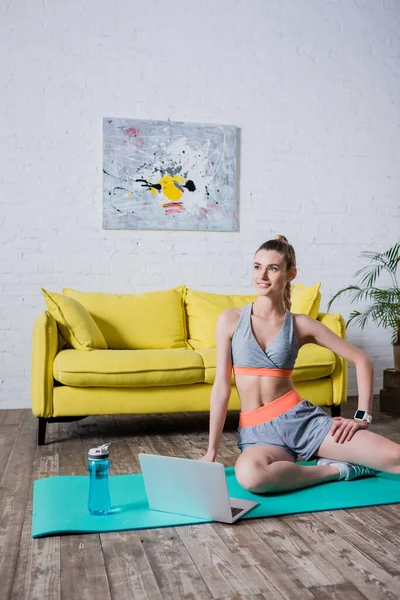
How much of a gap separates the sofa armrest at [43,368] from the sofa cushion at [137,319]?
22.2 inches

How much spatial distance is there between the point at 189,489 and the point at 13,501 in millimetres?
736

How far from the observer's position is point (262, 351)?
2633 millimetres

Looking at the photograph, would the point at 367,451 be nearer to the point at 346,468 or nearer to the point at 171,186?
the point at 346,468

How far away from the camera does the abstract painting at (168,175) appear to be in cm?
480

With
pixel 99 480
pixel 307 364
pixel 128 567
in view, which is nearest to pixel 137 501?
pixel 99 480

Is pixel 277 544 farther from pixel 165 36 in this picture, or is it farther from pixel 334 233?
pixel 165 36

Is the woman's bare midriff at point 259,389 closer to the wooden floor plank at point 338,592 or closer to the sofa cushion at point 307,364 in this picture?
the wooden floor plank at point 338,592

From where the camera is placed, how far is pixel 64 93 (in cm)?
475

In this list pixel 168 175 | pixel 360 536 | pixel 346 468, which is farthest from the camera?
pixel 168 175

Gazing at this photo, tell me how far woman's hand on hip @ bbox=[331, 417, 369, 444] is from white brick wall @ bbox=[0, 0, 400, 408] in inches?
99.9

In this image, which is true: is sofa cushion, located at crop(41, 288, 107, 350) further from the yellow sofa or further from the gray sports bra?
the gray sports bra

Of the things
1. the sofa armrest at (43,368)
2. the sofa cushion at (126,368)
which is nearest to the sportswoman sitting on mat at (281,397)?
the sofa cushion at (126,368)

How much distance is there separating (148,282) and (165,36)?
179 cm

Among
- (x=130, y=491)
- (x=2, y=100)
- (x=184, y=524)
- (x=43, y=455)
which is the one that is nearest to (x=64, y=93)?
(x=2, y=100)
